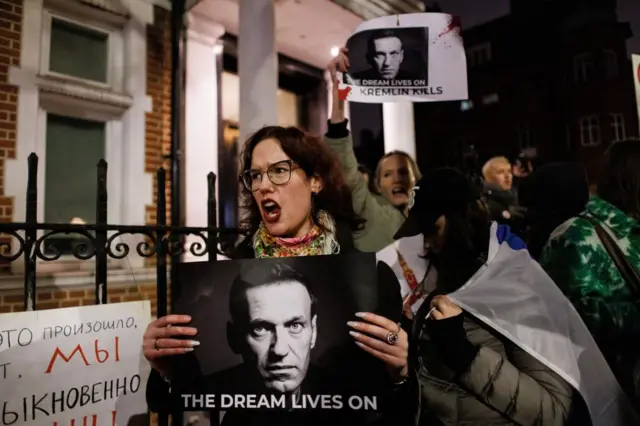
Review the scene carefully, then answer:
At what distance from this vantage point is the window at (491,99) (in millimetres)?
27828

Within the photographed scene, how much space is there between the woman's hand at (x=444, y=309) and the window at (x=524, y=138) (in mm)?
28282

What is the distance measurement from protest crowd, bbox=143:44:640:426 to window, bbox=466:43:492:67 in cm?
2937

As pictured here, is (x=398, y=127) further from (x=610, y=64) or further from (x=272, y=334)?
(x=610, y=64)

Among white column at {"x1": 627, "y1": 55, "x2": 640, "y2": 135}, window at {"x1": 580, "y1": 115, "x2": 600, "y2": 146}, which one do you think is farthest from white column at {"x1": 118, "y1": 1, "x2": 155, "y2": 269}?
window at {"x1": 580, "y1": 115, "x2": 600, "y2": 146}

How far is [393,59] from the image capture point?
7.59 feet

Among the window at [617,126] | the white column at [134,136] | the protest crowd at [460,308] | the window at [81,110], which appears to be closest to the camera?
the protest crowd at [460,308]

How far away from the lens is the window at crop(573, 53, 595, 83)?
2489 cm

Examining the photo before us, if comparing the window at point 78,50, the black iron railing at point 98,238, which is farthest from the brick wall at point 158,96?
the black iron railing at point 98,238

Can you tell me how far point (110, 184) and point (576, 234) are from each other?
4729 millimetres

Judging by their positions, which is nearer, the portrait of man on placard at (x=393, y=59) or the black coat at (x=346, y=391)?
the black coat at (x=346, y=391)

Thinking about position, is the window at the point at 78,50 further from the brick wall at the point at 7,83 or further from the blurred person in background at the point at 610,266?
the blurred person in background at the point at 610,266

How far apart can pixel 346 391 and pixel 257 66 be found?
160 inches

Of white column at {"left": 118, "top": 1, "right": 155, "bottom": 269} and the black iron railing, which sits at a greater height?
white column at {"left": 118, "top": 1, "right": 155, "bottom": 269}

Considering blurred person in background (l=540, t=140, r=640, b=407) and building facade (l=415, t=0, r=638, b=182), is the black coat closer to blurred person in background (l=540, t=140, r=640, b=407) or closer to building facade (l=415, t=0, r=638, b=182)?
blurred person in background (l=540, t=140, r=640, b=407)
